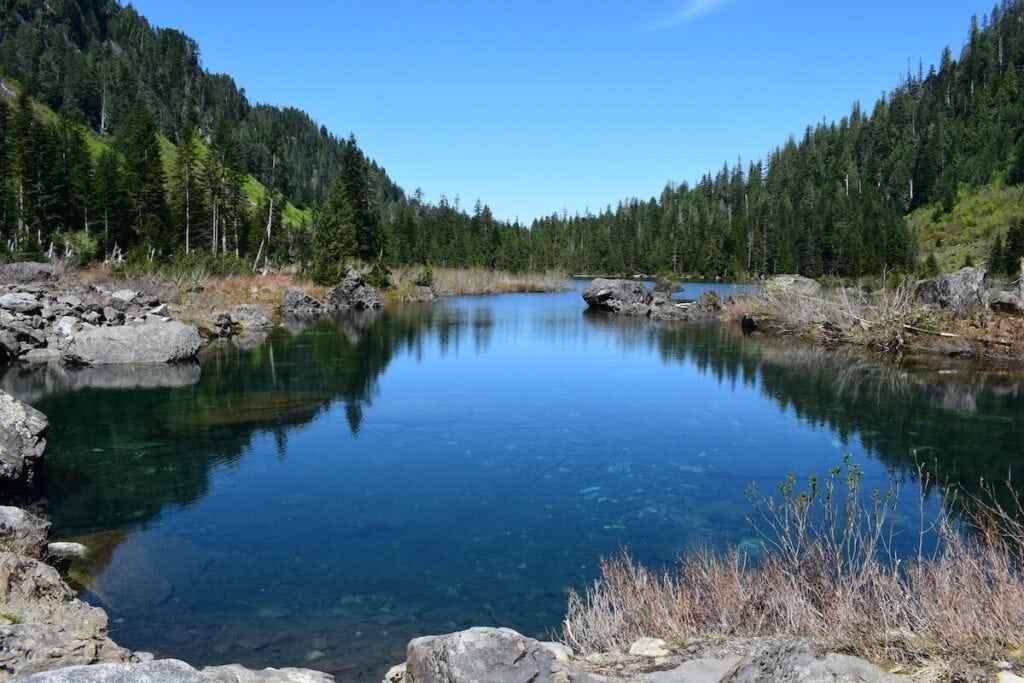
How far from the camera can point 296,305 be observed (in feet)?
168

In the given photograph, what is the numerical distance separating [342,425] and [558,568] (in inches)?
414

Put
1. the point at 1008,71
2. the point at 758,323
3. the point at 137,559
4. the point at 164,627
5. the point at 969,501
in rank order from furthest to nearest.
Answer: the point at 1008,71 < the point at 758,323 < the point at 969,501 < the point at 137,559 < the point at 164,627

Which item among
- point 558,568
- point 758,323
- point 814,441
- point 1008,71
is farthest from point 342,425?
point 1008,71

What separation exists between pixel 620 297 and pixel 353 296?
73.4 feet

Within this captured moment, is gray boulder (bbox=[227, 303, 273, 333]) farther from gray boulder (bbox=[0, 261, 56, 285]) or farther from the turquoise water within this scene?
gray boulder (bbox=[0, 261, 56, 285])

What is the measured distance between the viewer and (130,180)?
6250cm

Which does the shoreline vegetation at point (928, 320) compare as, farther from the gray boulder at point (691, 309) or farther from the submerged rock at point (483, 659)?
the submerged rock at point (483, 659)

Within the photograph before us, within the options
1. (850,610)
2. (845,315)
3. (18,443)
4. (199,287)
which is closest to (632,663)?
(850,610)

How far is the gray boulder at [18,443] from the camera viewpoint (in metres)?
13.2

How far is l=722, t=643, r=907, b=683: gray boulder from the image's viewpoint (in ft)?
14.5

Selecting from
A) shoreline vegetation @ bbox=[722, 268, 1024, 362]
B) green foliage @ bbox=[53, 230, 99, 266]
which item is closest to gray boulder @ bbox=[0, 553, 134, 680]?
shoreline vegetation @ bbox=[722, 268, 1024, 362]

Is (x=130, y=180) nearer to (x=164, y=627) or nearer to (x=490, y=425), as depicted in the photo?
(x=490, y=425)

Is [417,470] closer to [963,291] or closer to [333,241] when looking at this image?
[963,291]

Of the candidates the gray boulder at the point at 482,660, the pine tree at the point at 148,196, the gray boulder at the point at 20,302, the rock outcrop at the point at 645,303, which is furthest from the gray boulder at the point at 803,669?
the pine tree at the point at 148,196
